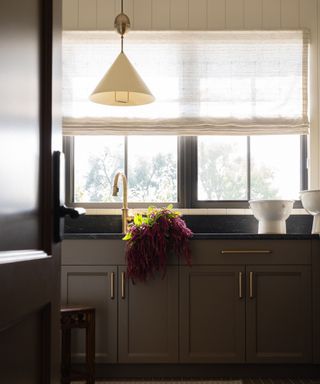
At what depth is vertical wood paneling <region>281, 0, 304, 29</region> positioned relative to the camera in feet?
14.5

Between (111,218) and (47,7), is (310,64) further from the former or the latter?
(47,7)

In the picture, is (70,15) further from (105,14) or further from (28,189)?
(28,189)

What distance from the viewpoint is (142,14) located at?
4.43 meters

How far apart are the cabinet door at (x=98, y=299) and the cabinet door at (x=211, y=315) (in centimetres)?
43

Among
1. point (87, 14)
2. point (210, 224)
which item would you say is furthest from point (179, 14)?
point (210, 224)

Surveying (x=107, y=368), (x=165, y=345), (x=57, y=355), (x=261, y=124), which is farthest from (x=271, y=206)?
(x=57, y=355)

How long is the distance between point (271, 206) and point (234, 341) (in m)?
0.94

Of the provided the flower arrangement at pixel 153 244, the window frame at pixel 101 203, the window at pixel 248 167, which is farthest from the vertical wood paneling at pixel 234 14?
the flower arrangement at pixel 153 244

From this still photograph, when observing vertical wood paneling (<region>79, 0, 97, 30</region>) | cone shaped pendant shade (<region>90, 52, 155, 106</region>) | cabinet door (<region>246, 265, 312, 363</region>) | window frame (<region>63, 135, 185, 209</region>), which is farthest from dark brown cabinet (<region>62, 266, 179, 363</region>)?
vertical wood paneling (<region>79, 0, 97, 30</region>)

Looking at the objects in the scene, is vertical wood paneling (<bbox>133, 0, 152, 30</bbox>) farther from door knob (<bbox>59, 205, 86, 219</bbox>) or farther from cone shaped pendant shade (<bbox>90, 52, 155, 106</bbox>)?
door knob (<bbox>59, 205, 86, 219</bbox>)

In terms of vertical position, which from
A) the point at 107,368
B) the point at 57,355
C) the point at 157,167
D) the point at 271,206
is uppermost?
the point at 157,167

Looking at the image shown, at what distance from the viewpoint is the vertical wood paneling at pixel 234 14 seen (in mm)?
4434

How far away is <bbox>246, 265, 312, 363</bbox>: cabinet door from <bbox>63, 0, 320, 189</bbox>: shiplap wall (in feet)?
6.42

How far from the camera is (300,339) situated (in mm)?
3607
